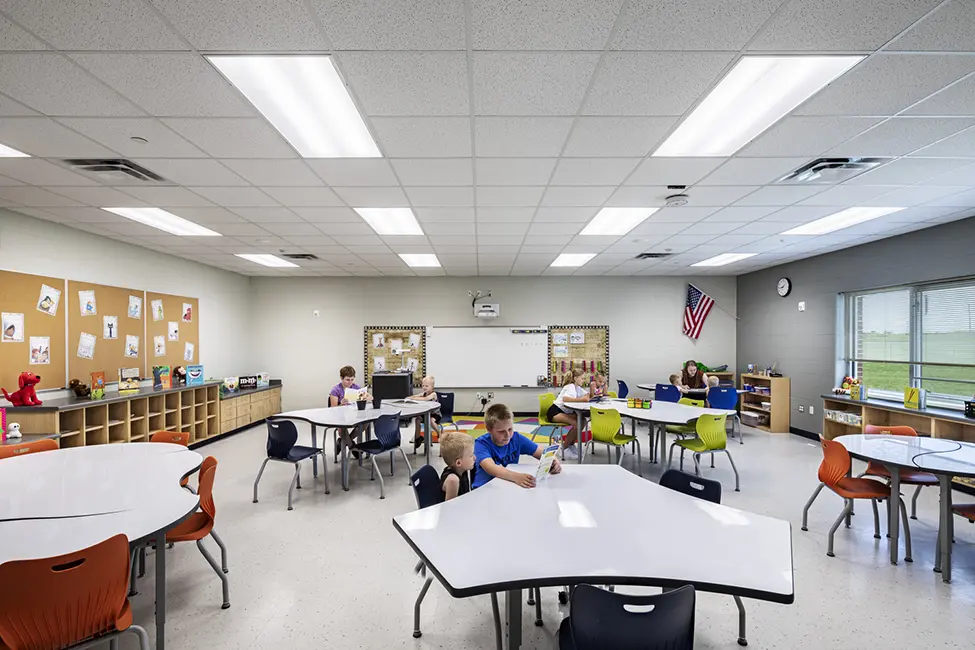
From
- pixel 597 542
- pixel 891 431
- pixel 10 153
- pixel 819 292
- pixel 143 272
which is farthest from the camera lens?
pixel 819 292

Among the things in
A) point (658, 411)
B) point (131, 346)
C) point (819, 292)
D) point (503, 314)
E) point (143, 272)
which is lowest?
point (658, 411)

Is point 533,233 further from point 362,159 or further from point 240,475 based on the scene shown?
point 240,475

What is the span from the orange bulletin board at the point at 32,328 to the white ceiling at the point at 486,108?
808mm

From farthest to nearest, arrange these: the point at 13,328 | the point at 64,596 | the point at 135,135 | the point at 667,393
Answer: the point at 667,393, the point at 13,328, the point at 135,135, the point at 64,596

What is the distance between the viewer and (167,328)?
7.25 metres

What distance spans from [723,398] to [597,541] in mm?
6331

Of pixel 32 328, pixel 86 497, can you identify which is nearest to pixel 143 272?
pixel 32 328

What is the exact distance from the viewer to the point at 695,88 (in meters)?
2.52

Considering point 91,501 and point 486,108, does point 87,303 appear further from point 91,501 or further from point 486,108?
point 486,108

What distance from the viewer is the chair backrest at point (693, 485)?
8.46 feet

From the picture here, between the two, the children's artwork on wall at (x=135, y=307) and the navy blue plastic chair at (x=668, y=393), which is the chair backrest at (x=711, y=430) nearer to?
the navy blue plastic chair at (x=668, y=393)

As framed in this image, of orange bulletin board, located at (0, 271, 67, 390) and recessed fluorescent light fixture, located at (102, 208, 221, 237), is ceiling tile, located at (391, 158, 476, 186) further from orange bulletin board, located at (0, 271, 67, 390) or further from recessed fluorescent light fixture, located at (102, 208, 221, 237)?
orange bulletin board, located at (0, 271, 67, 390)

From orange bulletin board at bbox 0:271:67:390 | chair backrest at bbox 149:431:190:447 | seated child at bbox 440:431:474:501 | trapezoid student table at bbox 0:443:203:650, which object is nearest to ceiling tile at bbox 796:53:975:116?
seated child at bbox 440:431:474:501

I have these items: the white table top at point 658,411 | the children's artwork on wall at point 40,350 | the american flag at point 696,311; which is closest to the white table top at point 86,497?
the children's artwork on wall at point 40,350
